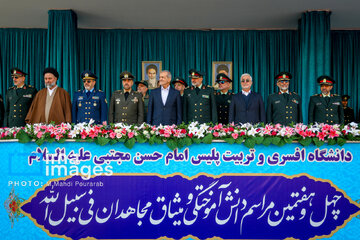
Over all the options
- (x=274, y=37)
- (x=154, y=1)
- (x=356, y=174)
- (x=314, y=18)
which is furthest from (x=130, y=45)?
(x=356, y=174)

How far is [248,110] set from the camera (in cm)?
452

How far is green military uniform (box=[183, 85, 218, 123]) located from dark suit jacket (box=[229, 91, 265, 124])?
30 centimetres

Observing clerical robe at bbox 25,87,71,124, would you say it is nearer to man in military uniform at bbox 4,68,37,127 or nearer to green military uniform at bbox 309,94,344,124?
man in military uniform at bbox 4,68,37,127

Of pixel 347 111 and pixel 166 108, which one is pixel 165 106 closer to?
pixel 166 108

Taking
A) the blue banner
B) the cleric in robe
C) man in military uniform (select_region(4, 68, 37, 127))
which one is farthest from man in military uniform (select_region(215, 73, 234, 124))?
man in military uniform (select_region(4, 68, 37, 127))

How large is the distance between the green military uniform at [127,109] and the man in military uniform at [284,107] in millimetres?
1776

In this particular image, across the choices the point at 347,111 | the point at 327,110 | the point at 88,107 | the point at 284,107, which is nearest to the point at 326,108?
the point at 327,110

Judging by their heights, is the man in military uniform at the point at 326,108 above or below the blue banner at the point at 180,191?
above

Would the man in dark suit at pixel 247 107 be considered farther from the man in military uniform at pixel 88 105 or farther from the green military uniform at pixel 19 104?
the green military uniform at pixel 19 104

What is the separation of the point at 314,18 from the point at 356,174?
4.67m

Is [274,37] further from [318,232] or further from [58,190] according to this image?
[58,190]

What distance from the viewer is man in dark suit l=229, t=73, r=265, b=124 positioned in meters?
4.51

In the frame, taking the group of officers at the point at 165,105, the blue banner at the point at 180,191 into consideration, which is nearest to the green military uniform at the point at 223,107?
the group of officers at the point at 165,105

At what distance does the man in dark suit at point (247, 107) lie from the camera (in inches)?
177
